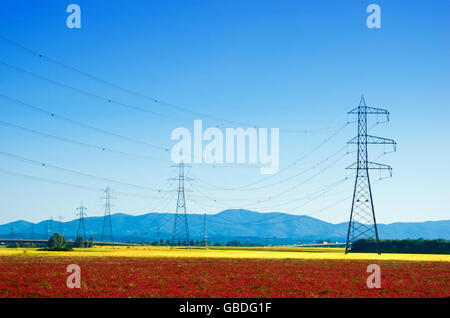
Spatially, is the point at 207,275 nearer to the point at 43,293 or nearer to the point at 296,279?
the point at 296,279

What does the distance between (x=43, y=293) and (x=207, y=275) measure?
18510mm

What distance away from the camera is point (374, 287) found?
39094 millimetres

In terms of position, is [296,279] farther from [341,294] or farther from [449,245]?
[449,245]

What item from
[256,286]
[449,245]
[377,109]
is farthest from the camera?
[449,245]

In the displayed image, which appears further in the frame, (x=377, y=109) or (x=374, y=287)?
(x=377, y=109)

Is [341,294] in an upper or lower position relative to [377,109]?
lower

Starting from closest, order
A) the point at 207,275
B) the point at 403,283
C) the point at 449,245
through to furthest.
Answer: the point at 403,283 → the point at 207,275 → the point at 449,245

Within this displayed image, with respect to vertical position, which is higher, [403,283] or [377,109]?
[377,109]
